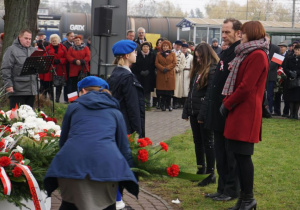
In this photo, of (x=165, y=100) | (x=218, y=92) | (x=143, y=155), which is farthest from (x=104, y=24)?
(x=165, y=100)

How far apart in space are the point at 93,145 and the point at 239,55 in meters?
2.45

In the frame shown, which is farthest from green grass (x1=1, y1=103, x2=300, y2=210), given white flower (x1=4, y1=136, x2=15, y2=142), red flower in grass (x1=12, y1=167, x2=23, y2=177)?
white flower (x1=4, y1=136, x2=15, y2=142)

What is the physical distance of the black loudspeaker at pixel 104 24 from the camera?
418 inches

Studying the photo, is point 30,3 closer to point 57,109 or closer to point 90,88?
point 57,109

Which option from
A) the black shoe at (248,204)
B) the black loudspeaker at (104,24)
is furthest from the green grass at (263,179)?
the black loudspeaker at (104,24)

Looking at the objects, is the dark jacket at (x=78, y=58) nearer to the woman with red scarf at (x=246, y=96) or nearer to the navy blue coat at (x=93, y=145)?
the woman with red scarf at (x=246, y=96)

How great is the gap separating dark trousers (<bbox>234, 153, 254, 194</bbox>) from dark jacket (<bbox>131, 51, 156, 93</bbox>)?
1033 cm

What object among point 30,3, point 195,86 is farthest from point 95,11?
point 195,86

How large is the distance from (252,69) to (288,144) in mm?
6032

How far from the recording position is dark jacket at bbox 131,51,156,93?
16.5 m

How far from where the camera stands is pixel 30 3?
44.5ft

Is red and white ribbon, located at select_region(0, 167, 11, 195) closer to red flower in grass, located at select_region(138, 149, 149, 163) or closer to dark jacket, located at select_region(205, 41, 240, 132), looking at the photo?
red flower in grass, located at select_region(138, 149, 149, 163)

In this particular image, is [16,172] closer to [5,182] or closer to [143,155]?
[5,182]

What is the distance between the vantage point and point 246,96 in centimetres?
604
